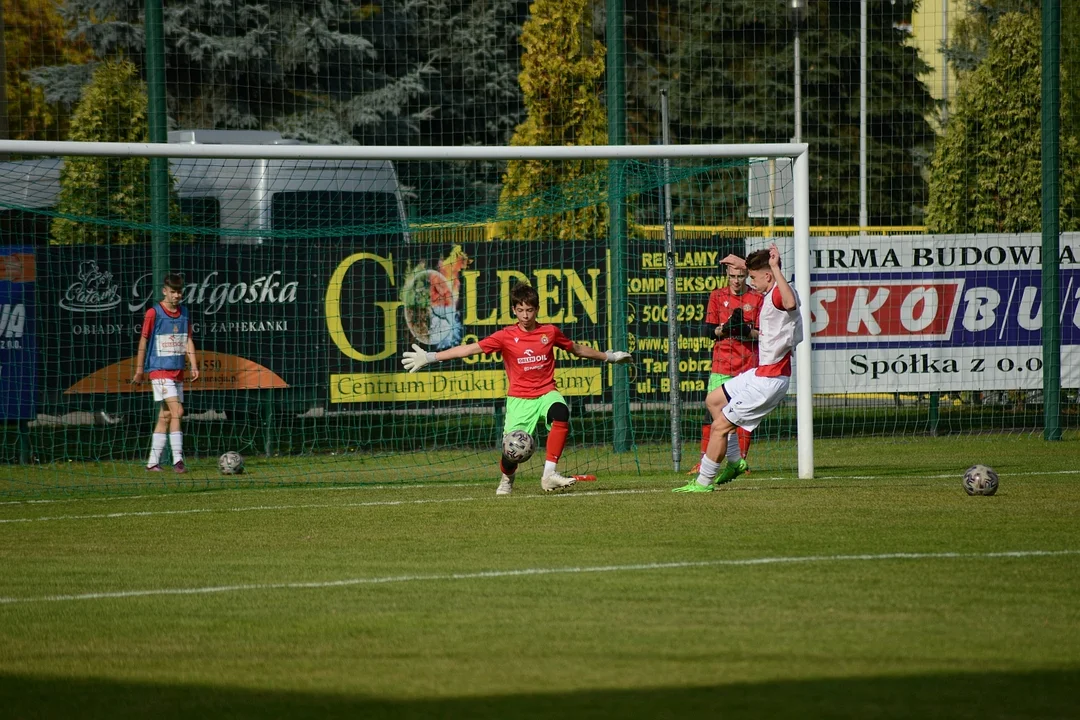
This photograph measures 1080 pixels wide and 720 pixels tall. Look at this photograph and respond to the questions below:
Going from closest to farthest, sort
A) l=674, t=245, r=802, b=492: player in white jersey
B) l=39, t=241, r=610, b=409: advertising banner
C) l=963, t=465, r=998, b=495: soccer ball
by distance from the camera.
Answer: l=963, t=465, r=998, b=495: soccer ball
l=674, t=245, r=802, b=492: player in white jersey
l=39, t=241, r=610, b=409: advertising banner

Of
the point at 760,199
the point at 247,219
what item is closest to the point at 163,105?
the point at 247,219

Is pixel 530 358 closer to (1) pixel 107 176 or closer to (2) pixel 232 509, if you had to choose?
(2) pixel 232 509

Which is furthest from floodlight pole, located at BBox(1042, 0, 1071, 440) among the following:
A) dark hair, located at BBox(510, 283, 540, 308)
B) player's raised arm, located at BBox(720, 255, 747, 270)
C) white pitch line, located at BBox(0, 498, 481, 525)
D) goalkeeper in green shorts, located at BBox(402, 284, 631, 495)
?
white pitch line, located at BBox(0, 498, 481, 525)

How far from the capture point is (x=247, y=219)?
17719 mm

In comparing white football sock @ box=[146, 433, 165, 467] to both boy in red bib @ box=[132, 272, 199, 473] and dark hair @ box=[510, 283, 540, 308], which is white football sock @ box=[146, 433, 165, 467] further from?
dark hair @ box=[510, 283, 540, 308]

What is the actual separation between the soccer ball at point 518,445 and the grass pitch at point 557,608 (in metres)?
0.37

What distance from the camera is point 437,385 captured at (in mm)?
15766

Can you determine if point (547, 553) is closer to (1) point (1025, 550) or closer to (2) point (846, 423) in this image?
(1) point (1025, 550)

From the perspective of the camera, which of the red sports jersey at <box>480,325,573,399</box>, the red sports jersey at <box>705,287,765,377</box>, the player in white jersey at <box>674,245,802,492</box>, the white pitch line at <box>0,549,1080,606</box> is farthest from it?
the red sports jersey at <box>705,287,765,377</box>

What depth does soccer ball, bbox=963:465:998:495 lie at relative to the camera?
966 cm

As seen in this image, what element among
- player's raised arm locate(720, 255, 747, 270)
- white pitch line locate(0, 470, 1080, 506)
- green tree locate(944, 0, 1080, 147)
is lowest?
white pitch line locate(0, 470, 1080, 506)

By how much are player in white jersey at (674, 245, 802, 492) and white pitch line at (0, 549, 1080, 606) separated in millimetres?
2955

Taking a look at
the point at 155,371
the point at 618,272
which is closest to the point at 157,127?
the point at 155,371

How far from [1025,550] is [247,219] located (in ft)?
42.2
